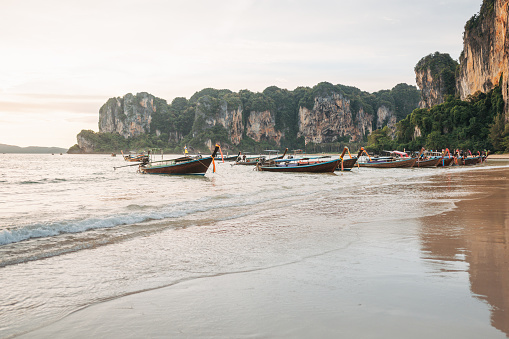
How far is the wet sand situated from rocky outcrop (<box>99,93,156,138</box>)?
19899cm

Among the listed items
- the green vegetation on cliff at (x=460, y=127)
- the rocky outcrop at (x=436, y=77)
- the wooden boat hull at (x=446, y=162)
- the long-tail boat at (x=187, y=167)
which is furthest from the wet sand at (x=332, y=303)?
the rocky outcrop at (x=436, y=77)

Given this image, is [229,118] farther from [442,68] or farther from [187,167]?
[187,167]

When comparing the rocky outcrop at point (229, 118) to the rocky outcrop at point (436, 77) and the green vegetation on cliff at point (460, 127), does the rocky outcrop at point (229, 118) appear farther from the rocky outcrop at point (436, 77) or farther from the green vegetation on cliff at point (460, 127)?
the green vegetation on cliff at point (460, 127)

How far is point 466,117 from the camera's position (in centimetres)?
7625

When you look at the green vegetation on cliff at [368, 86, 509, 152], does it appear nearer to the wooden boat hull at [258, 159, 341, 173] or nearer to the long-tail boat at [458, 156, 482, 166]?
the long-tail boat at [458, 156, 482, 166]

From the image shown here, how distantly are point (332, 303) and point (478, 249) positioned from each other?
309 centimetres

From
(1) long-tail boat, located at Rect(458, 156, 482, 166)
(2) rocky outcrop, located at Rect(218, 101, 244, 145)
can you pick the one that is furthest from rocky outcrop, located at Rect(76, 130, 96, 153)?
(1) long-tail boat, located at Rect(458, 156, 482, 166)

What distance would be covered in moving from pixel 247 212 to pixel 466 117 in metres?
81.1

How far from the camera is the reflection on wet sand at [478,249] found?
3164 millimetres

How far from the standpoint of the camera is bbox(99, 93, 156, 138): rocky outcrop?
627 ft

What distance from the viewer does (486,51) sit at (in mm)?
77000

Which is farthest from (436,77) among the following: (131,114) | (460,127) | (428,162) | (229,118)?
(131,114)

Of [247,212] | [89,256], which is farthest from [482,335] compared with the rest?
[247,212]

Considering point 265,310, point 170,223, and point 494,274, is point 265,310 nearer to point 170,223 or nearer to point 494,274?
point 494,274
